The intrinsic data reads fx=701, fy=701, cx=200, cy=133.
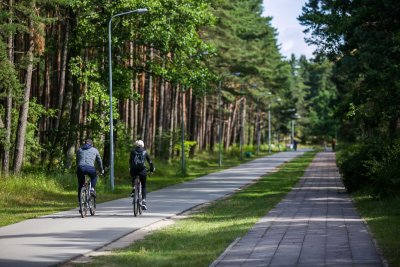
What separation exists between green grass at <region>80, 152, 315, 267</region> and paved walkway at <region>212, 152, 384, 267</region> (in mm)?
335

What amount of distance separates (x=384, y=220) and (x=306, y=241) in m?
4.20

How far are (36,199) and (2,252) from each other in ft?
39.8

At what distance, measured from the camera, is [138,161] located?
1767cm

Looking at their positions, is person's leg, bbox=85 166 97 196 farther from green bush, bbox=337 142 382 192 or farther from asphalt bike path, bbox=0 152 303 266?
green bush, bbox=337 142 382 192

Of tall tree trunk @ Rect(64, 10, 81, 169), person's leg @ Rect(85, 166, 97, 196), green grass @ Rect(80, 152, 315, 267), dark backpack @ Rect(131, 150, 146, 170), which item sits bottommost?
green grass @ Rect(80, 152, 315, 267)

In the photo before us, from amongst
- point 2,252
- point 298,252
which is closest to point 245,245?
point 298,252

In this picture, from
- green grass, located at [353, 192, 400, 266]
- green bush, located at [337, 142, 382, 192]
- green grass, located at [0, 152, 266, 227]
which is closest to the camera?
green grass, located at [353, 192, 400, 266]

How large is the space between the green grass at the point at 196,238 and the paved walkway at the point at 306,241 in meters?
0.33

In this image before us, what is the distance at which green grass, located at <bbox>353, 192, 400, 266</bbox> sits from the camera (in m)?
10.6

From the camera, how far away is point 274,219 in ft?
52.3

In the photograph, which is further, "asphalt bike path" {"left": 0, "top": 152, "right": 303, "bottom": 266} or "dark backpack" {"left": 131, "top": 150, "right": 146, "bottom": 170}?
"dark backpack" {"left": 131, "top": 150, "right": 146, "bottom": 170}

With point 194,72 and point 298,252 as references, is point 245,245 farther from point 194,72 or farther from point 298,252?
point 194,72

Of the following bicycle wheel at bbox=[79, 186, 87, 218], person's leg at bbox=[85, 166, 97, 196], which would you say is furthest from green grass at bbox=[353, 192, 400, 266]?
bicycle wheel at bbox=[79, 186, 87, 218]

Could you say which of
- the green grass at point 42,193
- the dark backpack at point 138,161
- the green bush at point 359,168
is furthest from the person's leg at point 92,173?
the green bush at point 359,168
